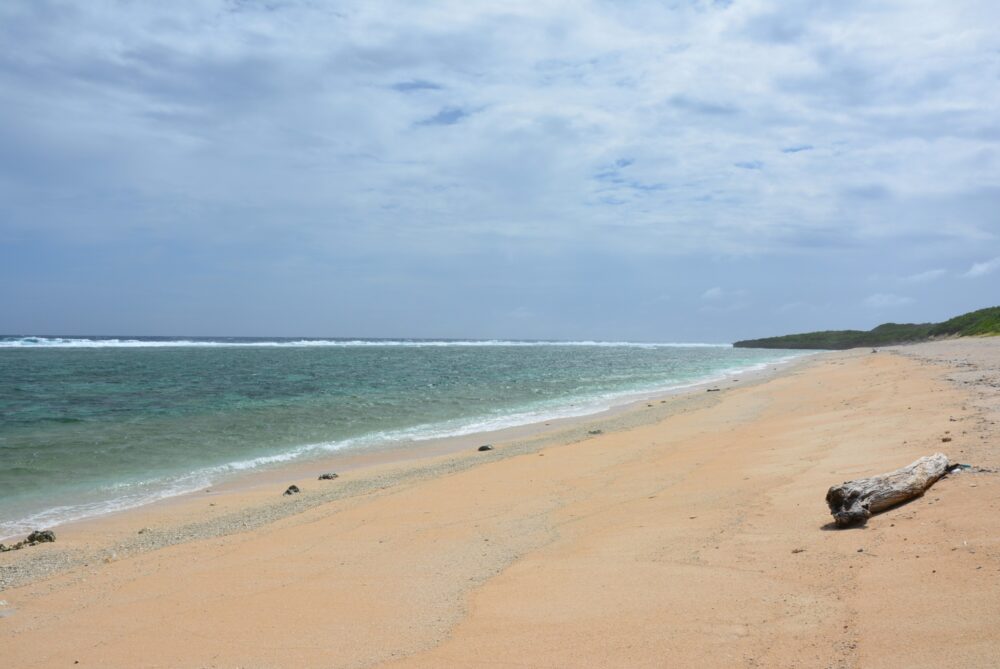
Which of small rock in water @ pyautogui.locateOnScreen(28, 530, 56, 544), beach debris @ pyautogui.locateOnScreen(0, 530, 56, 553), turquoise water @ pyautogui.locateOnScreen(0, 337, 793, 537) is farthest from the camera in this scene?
turquoise water @ pyautogui.locateOnScreen(0, 337, 793, 537)

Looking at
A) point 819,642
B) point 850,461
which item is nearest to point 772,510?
point 850,461

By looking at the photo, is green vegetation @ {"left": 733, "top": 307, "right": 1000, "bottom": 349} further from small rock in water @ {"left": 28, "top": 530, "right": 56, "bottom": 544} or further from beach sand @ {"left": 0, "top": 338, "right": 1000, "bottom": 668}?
small rock in water @ {"left": 28, "top": 530, "right": 56, "bottom": 544}

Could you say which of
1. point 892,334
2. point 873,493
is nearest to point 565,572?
point 873,493

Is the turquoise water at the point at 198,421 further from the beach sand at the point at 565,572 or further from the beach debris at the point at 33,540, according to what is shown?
the beach sand at the point at 565,572

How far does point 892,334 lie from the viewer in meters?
97.7

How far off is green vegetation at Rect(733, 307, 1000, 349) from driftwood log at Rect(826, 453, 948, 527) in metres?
57.5

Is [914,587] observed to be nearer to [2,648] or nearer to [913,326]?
[2,648]

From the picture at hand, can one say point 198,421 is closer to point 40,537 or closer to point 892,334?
point 40,537

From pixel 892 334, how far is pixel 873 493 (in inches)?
4231

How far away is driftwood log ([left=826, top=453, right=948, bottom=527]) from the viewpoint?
5750 mm

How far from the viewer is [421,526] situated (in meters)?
8.34

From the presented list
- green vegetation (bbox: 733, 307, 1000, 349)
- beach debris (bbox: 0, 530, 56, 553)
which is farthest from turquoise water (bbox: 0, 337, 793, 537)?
green vegetation (bbox: 733, 307, 1000, 349)

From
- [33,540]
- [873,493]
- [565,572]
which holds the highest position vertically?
[873,493]

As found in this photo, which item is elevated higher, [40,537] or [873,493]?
[873,493]
